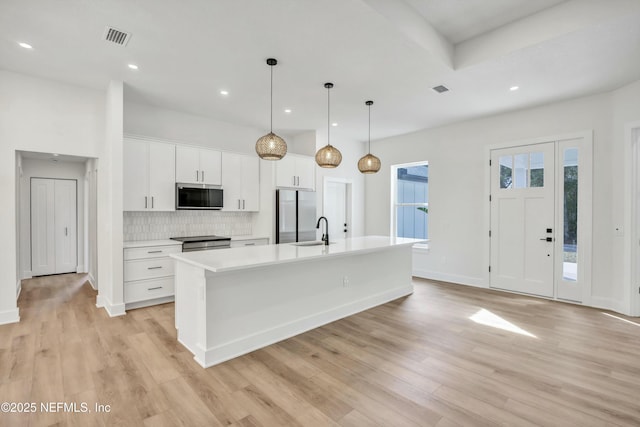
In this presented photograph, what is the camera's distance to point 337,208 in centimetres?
696

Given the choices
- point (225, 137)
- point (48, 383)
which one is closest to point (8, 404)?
point (48, 383)

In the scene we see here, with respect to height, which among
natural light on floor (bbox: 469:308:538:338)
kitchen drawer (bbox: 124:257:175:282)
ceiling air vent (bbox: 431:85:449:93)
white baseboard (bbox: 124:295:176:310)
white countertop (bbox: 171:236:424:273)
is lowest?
natural light on floor (bbox: 469:308:538:338)

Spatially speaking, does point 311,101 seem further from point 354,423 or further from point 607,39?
point 354,423

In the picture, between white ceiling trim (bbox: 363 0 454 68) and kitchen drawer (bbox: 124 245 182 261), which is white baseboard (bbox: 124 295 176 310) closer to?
kitchen drawer (bbox: 124 245 182 261)

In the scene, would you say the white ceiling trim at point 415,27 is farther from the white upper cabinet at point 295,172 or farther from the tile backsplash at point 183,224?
the tile backsplash at point 183,224

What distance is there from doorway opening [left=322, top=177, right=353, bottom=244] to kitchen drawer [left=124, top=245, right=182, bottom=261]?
319 cm

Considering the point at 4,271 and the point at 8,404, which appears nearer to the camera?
the point at 8,404

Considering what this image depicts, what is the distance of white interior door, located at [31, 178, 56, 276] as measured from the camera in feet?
19.3

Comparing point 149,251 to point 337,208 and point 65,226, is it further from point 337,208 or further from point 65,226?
point 337,208

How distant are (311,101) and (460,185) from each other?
3.11 metres

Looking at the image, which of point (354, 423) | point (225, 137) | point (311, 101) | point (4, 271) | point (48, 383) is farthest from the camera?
point (225, 137)

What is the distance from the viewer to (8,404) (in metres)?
2.09

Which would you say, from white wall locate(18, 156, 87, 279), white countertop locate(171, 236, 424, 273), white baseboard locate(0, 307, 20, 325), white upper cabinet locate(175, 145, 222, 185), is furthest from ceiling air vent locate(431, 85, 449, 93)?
white wall locate(18, 156, 87, 279)

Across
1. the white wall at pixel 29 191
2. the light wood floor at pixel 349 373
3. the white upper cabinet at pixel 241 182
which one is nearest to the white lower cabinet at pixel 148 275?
the light wood floor at pixel 349 373
